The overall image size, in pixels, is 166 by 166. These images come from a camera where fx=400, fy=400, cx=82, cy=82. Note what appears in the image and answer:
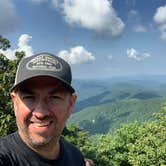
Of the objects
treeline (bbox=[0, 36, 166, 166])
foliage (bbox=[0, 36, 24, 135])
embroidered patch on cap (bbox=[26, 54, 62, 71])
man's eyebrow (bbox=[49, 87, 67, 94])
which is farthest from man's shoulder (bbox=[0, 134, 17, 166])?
treeline (bbox=[0, 36, 166, 166])

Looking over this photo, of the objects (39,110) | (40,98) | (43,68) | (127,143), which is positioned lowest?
(127,143)

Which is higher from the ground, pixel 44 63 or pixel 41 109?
pixel 44 63

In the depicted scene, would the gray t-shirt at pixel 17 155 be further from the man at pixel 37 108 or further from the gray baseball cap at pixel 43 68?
the gray baseball cap at pixel 43 68

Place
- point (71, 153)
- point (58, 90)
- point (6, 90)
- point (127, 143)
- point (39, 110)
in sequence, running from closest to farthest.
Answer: point (39, 110)
point (58, 90)
point (71, 153)
point (6, 90)
point (127, 143)

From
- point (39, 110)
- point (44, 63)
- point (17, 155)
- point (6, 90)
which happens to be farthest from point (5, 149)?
point (6, 90)

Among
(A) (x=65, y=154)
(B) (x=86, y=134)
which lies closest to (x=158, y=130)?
(B) (x=86, y=134)

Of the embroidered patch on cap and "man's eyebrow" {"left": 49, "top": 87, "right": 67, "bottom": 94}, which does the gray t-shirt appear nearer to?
"man's eyebrow" {"left": 49, "top": 87, "right": 67, "bottom": 94}

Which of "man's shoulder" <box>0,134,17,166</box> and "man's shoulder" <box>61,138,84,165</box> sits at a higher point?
"man's shoulder" <box>0,134,17,166</box>

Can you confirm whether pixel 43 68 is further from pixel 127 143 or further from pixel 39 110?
pixel 127 143

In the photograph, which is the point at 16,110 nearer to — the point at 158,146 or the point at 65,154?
the point at 65,154
